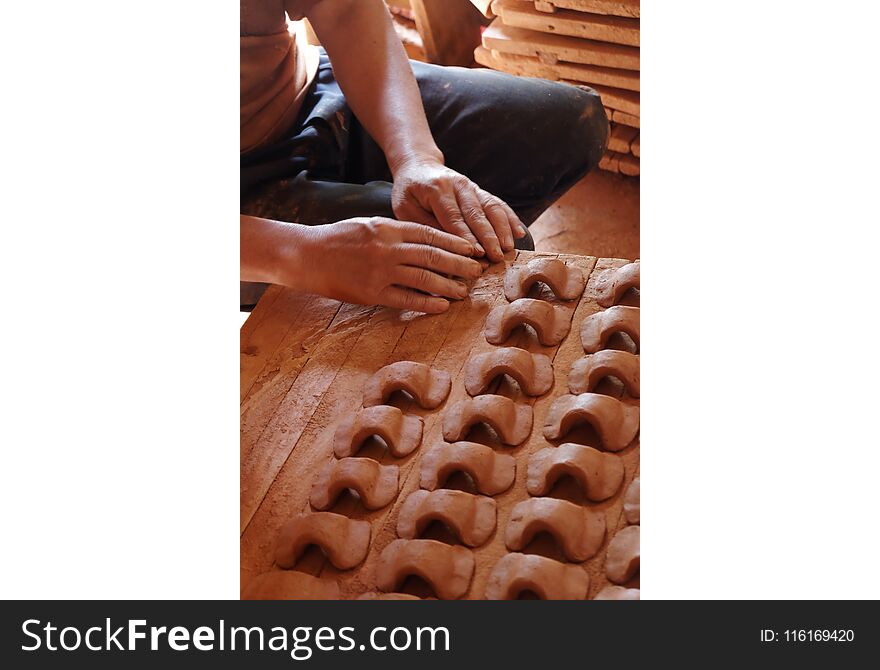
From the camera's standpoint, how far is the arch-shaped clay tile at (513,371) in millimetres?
1827

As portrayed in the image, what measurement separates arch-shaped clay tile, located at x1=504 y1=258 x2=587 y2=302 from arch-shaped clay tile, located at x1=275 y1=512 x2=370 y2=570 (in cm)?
70

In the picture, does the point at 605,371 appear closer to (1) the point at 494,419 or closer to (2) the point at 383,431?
(1) the point at 494,419

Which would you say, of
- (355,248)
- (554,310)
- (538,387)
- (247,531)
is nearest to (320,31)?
(355,248)

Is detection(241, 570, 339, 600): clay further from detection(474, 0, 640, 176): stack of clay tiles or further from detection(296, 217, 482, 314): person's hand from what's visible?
detection(474, 0, 640, 176): stack of clay tiles

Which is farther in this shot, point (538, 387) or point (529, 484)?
point (538, 387)

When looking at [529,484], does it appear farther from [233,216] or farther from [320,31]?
[320,31]

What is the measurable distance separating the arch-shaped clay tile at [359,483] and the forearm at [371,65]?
3.53 ft

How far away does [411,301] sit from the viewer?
2.06m

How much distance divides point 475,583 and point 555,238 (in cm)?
267

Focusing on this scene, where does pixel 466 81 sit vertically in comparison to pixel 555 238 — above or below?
above

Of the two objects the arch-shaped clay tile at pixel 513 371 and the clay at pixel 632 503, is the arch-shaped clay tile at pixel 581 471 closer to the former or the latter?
the clay at pixel 632 503

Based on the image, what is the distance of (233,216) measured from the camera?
156 centimetres

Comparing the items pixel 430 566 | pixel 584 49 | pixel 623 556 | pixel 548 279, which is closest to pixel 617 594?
pixel 623 556

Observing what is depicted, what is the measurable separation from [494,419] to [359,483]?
0.28m
